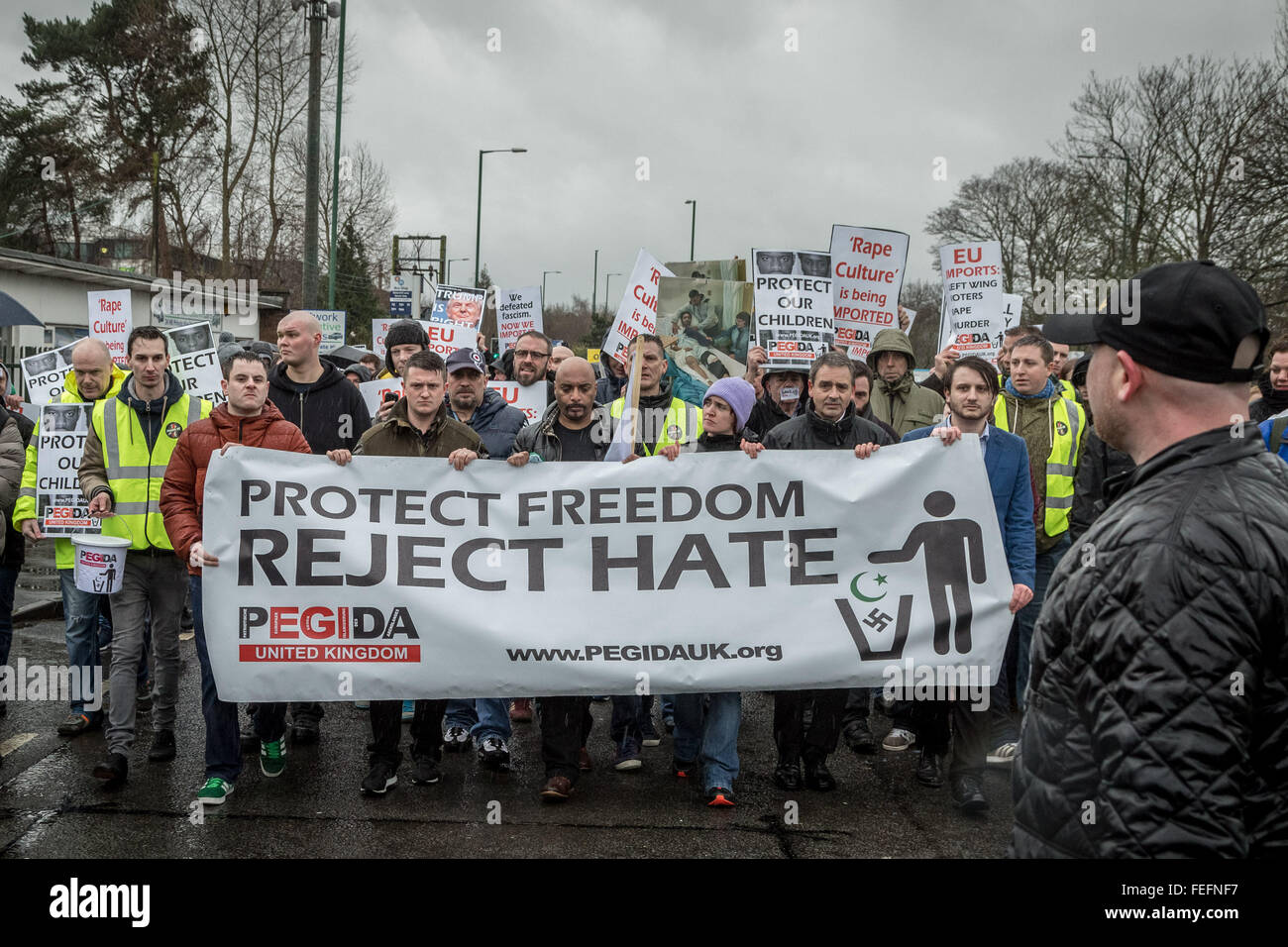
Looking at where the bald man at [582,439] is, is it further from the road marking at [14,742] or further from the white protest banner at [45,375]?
the white protest banner at [45,375]

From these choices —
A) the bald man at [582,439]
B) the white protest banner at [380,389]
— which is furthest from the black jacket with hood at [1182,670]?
the white protest banner at [380,389]

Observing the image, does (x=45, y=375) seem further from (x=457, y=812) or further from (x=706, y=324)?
(x=457, y=812)

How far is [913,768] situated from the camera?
6.09 meters

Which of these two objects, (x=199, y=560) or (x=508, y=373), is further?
(x=508, y=373)

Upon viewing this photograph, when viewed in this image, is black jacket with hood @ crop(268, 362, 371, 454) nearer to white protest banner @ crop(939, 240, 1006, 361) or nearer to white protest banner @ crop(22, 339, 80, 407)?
white protest banner @ crop(22, 339, 80, 407)

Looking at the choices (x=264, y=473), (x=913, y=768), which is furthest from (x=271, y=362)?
(x=913, y=768)

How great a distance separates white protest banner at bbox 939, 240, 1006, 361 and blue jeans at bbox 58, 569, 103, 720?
7.34 m

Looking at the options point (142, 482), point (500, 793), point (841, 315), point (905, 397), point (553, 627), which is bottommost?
point (500, 793)

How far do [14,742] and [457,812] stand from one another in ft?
9.04

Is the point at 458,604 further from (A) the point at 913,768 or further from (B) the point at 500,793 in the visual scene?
(A) the point at 913,768

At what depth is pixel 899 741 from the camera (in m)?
6.52

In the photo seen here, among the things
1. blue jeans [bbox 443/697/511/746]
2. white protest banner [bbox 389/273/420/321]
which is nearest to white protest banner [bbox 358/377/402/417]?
blue jeans [bbox 443/697/511/746]
